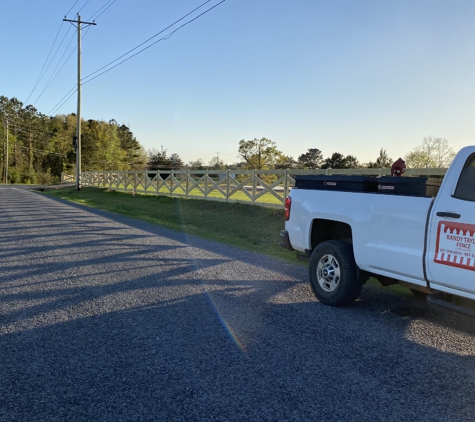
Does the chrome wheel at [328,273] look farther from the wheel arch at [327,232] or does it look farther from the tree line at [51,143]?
the tree line at [51,143]

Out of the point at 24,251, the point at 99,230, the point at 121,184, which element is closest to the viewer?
the point at 24,251

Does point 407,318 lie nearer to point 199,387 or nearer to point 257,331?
point 257,331

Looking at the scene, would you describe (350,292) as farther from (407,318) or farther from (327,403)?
(327,403)

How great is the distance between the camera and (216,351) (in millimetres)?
3986

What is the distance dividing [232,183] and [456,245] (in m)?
14.6

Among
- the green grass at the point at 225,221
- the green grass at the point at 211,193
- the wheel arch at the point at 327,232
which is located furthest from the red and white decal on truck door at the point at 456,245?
the green grass at the point at 211,193

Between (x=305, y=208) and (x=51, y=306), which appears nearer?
(x=51, y=306)

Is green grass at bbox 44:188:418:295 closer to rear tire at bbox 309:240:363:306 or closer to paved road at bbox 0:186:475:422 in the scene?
rear tire at bbox 309:240:363:306

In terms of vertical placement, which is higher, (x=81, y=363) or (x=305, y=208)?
(x=305, y=208)

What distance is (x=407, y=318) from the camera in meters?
5.13

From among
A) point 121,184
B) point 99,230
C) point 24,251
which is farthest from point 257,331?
point 121,184

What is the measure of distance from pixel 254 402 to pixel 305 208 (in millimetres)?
3473

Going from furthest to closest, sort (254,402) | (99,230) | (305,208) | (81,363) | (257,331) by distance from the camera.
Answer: (99,230)
(305,208)
(257,331)
(81,363)
(254,402)

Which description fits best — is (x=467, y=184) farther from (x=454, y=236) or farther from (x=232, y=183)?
(x=232, y=183)
